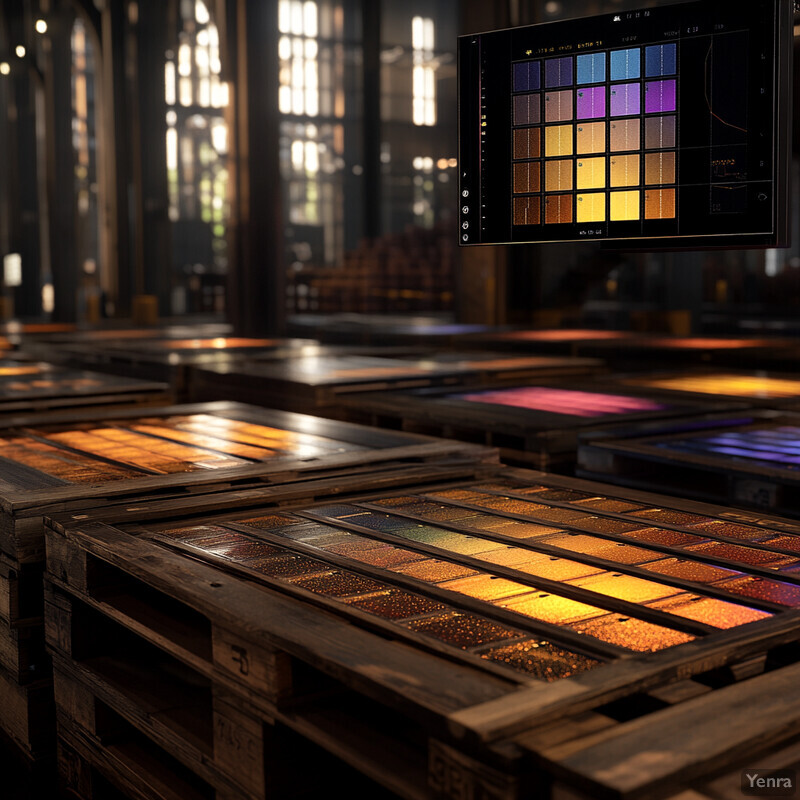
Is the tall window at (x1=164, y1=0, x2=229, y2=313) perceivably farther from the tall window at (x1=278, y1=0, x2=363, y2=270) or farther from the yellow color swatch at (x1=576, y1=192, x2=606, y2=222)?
the yellow color swatch at (x1=576, y1=192, x2=606, y2=222)


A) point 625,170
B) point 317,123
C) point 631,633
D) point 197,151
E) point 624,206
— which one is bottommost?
point 631,633

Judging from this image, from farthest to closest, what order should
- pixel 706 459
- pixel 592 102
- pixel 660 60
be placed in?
pixel 706 459 → pixel 592 102 → pixel 660 60

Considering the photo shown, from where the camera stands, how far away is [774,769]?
1.61m

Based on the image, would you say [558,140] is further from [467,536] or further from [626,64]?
[467,536]

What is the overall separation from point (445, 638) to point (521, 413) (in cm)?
315

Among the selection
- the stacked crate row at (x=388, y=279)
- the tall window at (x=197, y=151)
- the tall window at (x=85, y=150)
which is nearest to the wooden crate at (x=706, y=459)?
the stacked crate row at (x=388, y=279)

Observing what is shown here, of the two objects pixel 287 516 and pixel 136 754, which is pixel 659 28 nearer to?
pixel 287 516

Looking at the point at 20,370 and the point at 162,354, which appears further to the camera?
the point at 162,354

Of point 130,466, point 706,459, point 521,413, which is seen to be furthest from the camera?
point 521,413

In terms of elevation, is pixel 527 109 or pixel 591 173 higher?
pixel 527 109

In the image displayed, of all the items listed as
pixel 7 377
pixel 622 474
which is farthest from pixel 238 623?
pixel 7 377

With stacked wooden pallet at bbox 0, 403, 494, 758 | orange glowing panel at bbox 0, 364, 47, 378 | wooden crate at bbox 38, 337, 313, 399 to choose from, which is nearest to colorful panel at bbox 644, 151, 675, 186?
stacked wooden pallet at bbox 0, 403, 494, 758

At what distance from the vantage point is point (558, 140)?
3203 millimetres

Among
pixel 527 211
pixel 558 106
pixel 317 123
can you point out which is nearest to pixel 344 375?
pixel 527 211
